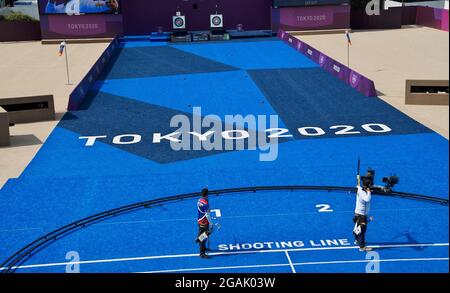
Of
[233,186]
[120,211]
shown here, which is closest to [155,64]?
[233,186]

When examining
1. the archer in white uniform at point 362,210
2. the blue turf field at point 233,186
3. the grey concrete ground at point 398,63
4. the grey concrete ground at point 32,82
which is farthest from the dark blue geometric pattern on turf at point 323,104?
the archer in white uniform at point 362,210

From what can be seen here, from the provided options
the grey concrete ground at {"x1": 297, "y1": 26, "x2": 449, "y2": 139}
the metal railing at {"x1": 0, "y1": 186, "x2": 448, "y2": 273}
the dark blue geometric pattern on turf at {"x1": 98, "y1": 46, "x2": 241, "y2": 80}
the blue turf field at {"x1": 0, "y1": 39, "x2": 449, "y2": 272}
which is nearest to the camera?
the blue turf field at {"x1": 0, "y1": 39, "x2": 449, "y2": 272}

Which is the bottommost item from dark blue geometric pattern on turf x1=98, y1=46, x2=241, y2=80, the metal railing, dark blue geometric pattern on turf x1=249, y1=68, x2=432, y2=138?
the metal railing

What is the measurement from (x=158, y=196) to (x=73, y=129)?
30.9 feet

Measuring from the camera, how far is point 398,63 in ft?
124

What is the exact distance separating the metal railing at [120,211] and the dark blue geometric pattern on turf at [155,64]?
22.1 meters

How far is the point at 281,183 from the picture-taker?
17156 mm

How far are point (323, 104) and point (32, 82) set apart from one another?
1783 centimetres

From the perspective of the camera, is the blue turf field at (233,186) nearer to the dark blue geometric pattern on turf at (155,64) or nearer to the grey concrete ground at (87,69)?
the grey concrete ground at (87,69)

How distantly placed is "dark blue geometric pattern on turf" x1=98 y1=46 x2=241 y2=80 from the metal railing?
22.1 metres

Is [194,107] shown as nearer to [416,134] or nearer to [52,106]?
[52,106]

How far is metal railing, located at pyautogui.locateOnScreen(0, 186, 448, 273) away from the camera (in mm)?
→ 12539

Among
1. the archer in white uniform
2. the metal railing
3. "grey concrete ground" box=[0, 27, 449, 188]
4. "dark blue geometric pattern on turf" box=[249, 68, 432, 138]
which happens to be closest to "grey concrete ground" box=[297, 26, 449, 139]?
"grey concrete ground" box=[0, 27, 449, 188]

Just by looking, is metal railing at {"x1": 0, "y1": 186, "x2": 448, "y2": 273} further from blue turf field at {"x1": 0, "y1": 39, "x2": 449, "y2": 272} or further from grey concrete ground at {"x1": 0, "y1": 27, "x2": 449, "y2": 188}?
grey concrete ground at {"x1": 0, "y1": 27, "x2": 449, "y2": 188}
